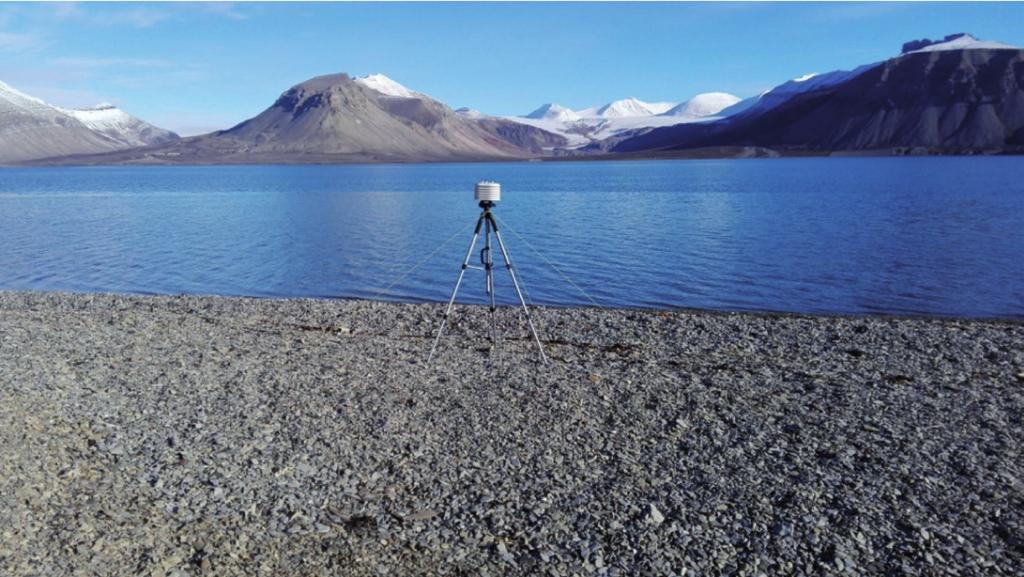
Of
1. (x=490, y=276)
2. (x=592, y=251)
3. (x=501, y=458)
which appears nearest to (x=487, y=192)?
(x=490, y=276)

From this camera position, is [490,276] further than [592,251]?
No

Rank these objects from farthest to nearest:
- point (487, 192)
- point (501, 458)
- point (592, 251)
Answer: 1. point (592, 251)
2. point (487, 192)
3. point (501, 458)

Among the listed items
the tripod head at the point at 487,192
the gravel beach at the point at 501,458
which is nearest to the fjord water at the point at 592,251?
the gravel beach at the point at 501,458

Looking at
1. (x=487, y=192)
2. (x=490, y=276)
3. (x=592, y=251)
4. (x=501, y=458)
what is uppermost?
(x=487, y=192)

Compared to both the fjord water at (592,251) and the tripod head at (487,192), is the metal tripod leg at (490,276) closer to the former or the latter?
the tripod head at (487,192)

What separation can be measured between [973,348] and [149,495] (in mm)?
14331

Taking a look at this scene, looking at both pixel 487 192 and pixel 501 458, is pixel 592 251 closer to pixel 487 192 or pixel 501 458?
Answer: pixel 487 192

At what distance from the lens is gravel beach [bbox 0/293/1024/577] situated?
701cm

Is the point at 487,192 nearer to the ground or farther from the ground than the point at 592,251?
farther from the ground

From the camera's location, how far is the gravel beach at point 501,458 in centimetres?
701

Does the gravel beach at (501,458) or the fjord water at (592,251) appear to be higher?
the gravel beach at (501,458)

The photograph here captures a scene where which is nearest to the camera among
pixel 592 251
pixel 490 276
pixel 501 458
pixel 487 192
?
pixel 501 458

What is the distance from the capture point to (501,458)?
9.09 metres

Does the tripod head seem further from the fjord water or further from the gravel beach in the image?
the fjord water
